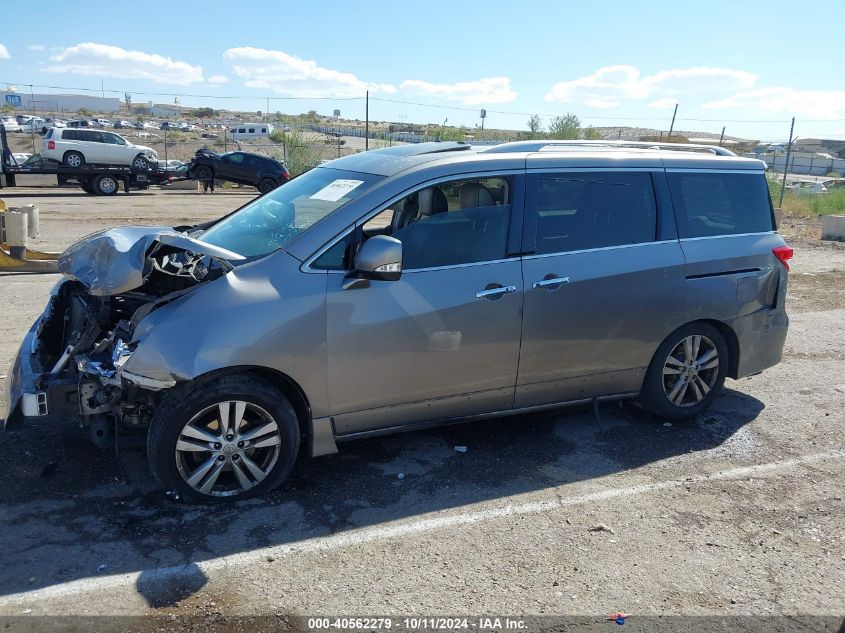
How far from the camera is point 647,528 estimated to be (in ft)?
12.8

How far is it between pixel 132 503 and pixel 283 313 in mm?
1361

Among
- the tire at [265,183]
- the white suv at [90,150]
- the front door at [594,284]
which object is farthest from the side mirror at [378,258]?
the tire at [265,183]

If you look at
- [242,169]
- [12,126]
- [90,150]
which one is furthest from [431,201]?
[12,126]

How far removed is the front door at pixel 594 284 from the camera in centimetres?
455

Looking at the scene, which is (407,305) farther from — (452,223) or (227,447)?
(227,447)

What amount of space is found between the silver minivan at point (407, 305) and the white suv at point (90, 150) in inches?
933

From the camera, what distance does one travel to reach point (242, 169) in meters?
27.5

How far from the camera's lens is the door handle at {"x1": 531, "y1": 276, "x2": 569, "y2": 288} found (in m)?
4.46

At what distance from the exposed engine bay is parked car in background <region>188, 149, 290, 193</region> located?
2328cm

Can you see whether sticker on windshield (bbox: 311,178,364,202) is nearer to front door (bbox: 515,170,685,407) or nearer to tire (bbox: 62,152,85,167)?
front door (bbox: 515,170,685,407)

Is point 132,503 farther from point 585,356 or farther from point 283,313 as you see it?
point 585,356

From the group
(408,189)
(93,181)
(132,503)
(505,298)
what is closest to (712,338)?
(505,298)

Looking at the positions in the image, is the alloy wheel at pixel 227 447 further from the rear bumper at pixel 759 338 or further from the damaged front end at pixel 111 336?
the rear bumper at pixel 759 338

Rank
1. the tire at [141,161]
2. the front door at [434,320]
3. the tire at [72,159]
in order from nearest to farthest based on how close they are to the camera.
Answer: the front door at [434,320] → the tire at [72,159] → the tire at [141,161]
